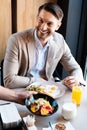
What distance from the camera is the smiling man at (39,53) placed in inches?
76.2

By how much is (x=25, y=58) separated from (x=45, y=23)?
362mm

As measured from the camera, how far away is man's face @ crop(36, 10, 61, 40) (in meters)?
2.01

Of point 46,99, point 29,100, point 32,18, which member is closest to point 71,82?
point 46,99

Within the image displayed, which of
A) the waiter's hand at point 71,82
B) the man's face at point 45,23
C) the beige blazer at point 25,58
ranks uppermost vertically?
the man's face at point 45,23

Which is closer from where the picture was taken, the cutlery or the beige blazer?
the cutlery

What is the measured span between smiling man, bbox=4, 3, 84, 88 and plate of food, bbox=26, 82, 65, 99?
9cm

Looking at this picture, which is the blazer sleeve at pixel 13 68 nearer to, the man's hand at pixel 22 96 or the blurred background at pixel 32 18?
the man's hand at pixel 22 96

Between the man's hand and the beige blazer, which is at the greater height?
the beige blazer

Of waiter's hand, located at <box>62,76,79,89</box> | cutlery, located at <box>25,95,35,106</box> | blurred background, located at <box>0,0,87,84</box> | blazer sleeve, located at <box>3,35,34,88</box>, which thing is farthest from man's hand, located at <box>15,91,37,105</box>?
blurred background, located at <box>0,0,87,84</box>

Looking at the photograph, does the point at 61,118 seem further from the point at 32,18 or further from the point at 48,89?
the point at 32,18

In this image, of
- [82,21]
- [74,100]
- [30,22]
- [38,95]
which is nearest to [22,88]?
[38,95]

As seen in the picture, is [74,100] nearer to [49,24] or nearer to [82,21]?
[49,24]

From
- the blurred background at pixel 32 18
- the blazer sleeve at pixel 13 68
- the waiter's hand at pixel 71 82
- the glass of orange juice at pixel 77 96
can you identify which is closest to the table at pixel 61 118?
the glass of orange juice at pixel 77 96

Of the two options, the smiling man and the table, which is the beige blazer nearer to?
the smiling man
